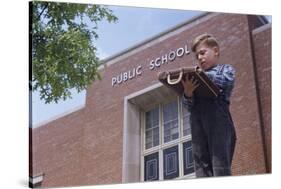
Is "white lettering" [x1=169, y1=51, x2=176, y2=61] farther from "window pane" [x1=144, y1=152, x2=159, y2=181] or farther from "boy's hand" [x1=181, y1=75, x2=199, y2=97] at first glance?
"window pane" [x1=144, y1=152, x2=159, y2=181]

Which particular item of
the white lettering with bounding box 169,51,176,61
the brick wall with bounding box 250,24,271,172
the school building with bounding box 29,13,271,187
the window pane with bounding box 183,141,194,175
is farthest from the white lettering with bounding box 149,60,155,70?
the brick wall with bounding box 250,24,271,172

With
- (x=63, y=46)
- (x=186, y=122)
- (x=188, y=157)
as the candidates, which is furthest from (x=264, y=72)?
(x=63, y=46)

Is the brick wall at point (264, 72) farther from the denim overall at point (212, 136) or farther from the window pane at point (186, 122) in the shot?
the window pane at point (186, 122)

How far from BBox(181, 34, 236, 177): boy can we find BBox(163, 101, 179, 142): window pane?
17 centimetres

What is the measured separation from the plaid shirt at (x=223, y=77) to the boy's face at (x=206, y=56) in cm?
7

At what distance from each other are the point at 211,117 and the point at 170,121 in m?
0.51

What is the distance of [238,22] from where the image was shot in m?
8.30

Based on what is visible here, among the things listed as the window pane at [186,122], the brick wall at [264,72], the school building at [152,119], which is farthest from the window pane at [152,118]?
the brick wall at [264,72]

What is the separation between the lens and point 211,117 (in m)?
→ 8.01

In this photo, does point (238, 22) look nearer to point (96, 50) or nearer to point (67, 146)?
point (96, 50)

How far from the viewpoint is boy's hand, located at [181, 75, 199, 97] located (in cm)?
785

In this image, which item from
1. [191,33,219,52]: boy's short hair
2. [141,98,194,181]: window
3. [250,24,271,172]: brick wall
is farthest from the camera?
[250,24,271,172]: brick wall
